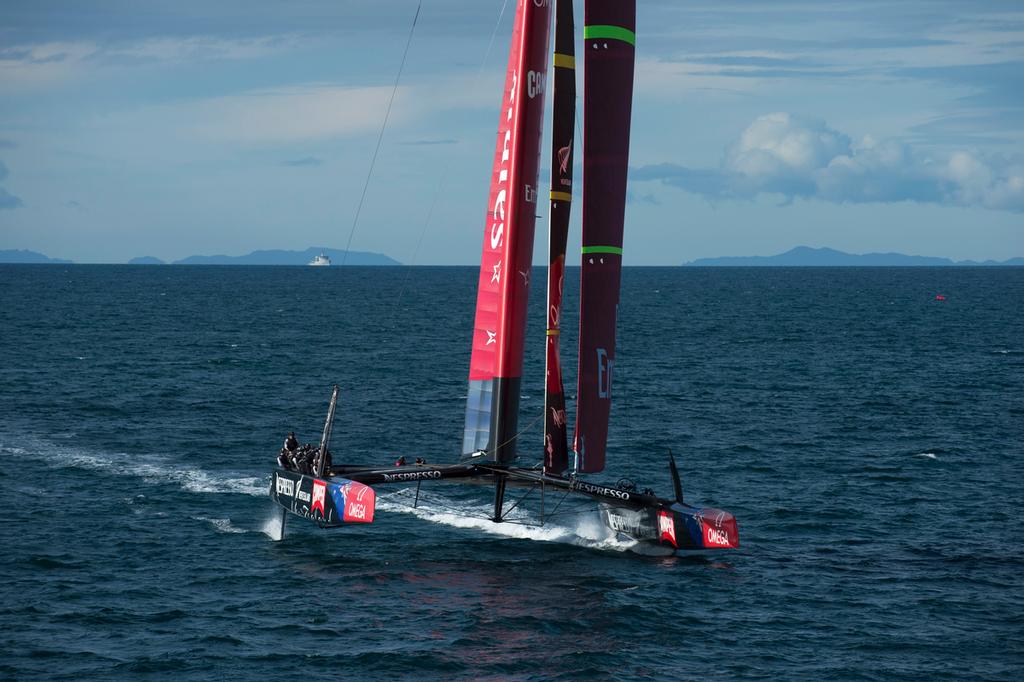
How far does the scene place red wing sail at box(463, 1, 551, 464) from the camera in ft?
98.2

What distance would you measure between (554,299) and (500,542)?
23.4 ft

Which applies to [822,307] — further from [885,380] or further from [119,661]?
[119,661]

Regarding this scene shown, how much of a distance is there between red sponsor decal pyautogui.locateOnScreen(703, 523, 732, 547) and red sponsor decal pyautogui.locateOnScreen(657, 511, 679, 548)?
88cm

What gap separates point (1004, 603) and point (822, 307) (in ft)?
396

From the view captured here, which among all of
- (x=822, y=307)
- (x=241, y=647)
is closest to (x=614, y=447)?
(x=241, y=647)

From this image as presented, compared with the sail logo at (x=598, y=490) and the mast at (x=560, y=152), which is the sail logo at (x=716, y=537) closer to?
the sail logo at (x=598, y=490)

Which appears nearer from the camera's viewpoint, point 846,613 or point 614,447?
point 846,613

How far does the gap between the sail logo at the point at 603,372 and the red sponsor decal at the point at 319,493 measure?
7.32 meters

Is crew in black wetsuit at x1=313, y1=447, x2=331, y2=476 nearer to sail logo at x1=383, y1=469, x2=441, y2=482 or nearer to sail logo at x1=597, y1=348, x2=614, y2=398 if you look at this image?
sail logo at x1=383, y1=469, x2=441, y2=482

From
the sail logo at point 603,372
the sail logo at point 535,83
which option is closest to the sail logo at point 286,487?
the sail logo at point 603,372

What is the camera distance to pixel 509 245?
30531mm

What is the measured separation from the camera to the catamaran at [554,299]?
2903 centimetres

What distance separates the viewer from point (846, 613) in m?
27.5

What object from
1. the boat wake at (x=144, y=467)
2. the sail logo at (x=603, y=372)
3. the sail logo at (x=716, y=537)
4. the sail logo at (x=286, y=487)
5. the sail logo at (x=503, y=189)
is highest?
the sail logo at (x=503, y=189)
